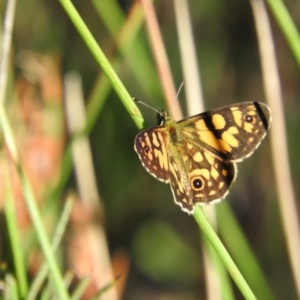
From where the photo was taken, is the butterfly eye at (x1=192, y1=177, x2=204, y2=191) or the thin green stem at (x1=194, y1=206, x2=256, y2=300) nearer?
the thin green stem at (x1=194, y1=206, x2=256, y2=300)

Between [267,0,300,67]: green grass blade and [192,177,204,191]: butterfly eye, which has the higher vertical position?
[267,0,300,67]: green grass blade

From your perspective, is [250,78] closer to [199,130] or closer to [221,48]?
[221,48]

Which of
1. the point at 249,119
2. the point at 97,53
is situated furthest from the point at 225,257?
the point at 249,119

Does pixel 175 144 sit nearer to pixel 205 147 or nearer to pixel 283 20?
pixel 205 147

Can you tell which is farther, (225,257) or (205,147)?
(205,147)

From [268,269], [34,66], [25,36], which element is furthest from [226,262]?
[25,36]

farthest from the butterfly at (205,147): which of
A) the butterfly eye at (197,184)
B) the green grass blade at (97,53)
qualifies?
the green grass blade at (97,53)

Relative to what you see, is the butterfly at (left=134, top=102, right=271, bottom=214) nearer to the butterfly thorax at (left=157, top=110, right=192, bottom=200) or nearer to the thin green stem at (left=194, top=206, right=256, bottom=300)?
the butterfly thorax at (left=157, top=110, right=192, bottom=200)

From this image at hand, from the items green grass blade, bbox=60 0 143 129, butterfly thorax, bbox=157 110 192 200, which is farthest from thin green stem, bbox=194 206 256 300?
butterfly thorax, bbox=157 110 192 200
